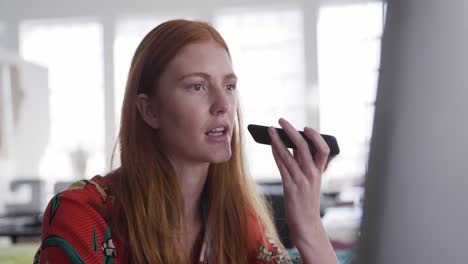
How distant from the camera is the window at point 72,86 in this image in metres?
6.88

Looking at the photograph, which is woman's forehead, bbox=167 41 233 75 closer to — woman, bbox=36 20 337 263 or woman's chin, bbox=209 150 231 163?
woman, bbox=36 20 337 263

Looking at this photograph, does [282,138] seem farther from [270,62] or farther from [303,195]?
[270,62]

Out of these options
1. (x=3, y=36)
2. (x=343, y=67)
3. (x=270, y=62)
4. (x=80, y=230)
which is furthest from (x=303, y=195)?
(x=3, y=36)

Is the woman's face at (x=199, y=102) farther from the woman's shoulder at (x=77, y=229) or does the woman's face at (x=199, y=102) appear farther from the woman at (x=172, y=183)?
the woman's shoulder at (x=77, y=229)

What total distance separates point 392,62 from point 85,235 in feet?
2.17

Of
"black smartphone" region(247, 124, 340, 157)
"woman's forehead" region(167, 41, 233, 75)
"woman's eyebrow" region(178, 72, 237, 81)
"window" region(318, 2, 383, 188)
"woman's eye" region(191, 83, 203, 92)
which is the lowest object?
"black smartphone" region(247, 124, 340, 157)

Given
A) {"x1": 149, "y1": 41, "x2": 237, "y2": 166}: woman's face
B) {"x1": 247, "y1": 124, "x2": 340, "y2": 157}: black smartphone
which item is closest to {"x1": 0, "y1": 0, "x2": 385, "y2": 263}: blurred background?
{"x1": 149, "y1": 41, "x2": 237, "y2": 166}: woman's face

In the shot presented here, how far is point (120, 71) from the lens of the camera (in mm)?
6918

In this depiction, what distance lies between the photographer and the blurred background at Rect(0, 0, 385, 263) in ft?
21.2

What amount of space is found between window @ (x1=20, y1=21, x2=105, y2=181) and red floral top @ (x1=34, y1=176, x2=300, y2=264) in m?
6.22

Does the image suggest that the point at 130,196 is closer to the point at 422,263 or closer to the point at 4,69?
the point at 422,263

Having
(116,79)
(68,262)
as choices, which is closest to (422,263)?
(68,262)

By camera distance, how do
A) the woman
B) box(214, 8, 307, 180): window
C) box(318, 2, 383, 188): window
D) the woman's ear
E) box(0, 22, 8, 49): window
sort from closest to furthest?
1. the woman
2. the woman's ear
3. box(318, 2, 383, 188): window
4. box(214, 8, 307, 180): window
5. box(0, 22, 8, 49): window

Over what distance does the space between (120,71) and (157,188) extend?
627cm
